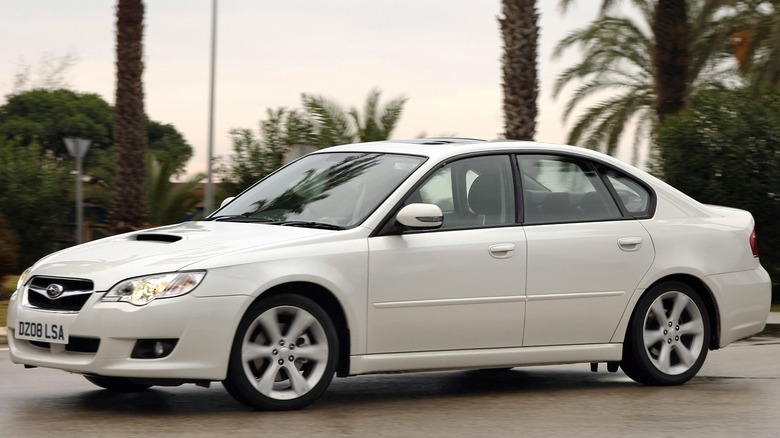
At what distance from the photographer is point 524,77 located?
20297mm

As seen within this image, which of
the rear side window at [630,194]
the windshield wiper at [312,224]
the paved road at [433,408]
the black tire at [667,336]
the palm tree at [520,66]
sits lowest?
the paved road at [433,408]

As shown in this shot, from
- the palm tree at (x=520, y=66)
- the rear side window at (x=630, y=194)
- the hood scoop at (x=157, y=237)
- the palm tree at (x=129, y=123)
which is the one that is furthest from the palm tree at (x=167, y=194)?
the hood scoop at (x=157, y=237)

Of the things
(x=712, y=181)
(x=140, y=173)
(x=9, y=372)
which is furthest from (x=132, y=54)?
(x=9, y=372)

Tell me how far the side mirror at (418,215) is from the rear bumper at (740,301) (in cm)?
230

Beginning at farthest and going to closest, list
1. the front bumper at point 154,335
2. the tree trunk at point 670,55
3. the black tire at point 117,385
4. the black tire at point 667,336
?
the tree trunk at point 670,55, the black tire at point 667,336, the black tire at point 117,385, the front bumper at point 154,335

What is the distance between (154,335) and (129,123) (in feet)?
58.7

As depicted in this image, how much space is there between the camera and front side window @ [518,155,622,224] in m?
8.92

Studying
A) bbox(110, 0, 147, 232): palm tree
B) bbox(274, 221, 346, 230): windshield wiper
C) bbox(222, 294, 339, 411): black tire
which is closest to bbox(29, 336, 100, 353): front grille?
bbox(222, 294, 339, 411): black tire

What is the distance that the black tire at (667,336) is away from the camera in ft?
30.2

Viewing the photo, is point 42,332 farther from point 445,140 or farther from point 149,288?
point 445,140

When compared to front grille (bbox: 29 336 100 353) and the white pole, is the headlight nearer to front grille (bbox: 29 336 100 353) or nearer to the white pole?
front grille (bbox: 29 336 100 353)

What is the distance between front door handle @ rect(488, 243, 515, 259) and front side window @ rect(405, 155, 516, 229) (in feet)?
0.60

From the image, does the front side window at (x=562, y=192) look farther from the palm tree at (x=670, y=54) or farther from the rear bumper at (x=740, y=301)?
the palm tree at (x=670, y=54)

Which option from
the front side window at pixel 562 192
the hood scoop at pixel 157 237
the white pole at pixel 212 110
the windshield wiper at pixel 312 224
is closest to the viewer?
the hood scoop at pixel 157 237
